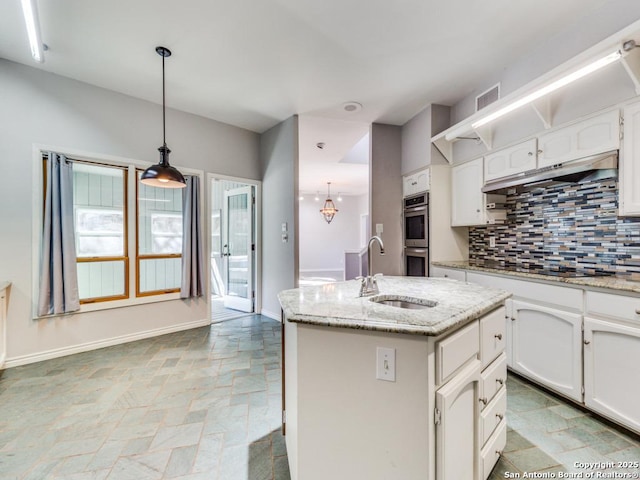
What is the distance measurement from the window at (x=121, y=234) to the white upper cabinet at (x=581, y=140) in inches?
161

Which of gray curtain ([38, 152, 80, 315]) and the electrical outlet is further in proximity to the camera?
gray curtain ([38, 152, 80, 315])

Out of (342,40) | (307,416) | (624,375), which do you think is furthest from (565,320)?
(342,40)

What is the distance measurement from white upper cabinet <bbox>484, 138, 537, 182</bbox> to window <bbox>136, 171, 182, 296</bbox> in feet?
12.4

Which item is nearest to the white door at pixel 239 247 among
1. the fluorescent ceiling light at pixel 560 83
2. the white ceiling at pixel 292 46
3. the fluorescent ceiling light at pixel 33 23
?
the white ceiling at pixel 292 46

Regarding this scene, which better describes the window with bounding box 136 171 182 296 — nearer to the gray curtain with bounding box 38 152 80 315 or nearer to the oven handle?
the gray curtain with bounding box 38 152 80 315

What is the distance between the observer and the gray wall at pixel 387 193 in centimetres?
401

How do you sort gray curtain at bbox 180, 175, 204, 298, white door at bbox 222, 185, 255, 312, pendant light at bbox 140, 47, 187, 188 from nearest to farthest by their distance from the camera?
pendant light at bbox 140, 47, 187, 188, gray curtain at bbox 180, 175, 204, 298, white door at bbox 222, 185, 255, 312

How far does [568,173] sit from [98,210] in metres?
4.57

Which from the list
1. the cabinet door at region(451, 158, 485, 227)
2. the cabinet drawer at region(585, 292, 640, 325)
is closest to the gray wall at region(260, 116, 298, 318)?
the cabinet door at region(451, 158, 485, 227)

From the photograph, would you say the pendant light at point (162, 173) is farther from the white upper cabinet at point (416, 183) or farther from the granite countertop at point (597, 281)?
the granite countertop at point (597, 281)

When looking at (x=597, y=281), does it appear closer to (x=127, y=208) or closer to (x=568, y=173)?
(x=568, y=173)

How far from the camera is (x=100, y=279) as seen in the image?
10.9 feet

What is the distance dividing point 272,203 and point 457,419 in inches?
146

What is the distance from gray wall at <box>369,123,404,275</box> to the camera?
4008 millimetres
